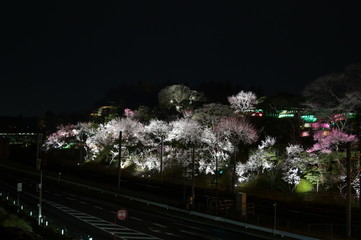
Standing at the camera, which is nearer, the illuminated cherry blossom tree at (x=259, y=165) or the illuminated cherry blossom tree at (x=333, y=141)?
the illuminated cherry blossom tree at (x=333, y=141)

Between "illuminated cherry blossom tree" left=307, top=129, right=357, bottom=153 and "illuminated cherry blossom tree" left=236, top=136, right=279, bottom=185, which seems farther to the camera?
"illuminated cherry blossom tree" left=236, top=136, right=279, bottom=185

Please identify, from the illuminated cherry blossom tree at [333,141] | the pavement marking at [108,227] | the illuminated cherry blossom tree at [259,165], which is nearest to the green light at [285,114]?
the illuminated cherry blossom tree at [259,165]

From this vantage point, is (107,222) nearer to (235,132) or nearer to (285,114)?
(235,132)

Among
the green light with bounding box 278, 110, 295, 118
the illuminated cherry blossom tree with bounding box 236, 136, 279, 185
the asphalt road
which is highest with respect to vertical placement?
the green light with bounding box 278, 110, 295, 118

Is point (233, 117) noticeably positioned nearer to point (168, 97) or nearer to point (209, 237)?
point (168, 97)

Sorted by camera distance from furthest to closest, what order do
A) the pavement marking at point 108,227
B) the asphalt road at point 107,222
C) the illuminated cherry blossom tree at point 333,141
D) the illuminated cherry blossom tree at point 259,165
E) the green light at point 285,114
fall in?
the green light at point 285,114 < the illuminated cherry blossom tree at point 259,165 < the illuminated cherry blossom tree at point 333,141 < the asphalt road at point 107,222 < the pavement marking at point 108,227

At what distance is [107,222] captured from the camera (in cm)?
2530

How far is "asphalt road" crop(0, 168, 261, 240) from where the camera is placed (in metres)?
21.8

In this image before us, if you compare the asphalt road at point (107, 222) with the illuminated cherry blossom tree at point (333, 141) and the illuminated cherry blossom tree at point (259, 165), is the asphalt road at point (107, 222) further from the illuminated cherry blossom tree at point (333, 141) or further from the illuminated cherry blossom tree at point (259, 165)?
the illuminated cherry blossom tree at point (333, 141)

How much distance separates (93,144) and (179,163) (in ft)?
75.2

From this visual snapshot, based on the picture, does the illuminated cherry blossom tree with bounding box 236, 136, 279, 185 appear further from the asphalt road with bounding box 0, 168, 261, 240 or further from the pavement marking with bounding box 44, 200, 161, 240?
the pavement marking with bounding box 44, 200, 161, 240

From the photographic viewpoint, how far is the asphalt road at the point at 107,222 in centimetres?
2175

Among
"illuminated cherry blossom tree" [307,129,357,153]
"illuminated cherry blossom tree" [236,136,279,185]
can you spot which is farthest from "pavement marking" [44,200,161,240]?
"illuminated cherry blossom tree" [307,129,357,153]

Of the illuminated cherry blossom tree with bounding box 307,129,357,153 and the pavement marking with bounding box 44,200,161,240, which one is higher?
the illuminated cherry blossom tree with bounding box 307,129,357,153
